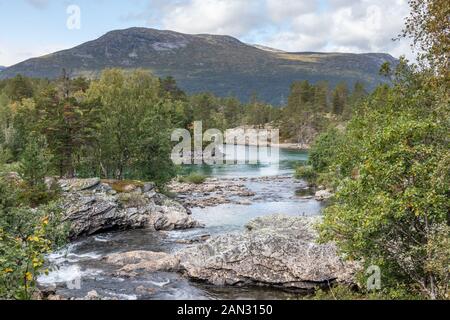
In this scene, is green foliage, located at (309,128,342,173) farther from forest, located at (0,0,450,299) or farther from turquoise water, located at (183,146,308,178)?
forest, located at (0,0,450,299)

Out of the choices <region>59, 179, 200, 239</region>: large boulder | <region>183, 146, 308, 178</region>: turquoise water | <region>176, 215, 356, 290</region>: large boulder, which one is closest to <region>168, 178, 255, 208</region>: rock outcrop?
<region>59, 179, 200, 239</region>: large boulder

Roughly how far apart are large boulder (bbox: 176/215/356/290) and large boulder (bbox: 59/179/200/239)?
14.7 meters

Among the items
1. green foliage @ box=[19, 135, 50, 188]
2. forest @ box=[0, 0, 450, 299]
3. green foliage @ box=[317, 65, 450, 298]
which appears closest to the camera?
forest @ box=[0, 0, 450, 299]

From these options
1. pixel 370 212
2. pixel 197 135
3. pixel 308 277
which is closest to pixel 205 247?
pixel 308 277

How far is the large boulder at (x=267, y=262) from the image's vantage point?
28047 millimetres

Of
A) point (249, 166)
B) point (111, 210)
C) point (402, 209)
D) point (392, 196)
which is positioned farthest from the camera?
point (249, 166)

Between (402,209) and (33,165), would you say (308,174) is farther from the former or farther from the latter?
(402,209)

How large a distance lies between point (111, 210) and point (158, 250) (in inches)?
403

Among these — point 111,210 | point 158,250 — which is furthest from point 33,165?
point 158,250

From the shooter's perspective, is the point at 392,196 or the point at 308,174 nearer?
the point at 392,196

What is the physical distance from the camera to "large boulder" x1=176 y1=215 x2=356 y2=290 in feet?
92.0

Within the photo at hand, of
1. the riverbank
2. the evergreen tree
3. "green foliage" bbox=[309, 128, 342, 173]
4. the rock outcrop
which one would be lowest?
the rock outcrop

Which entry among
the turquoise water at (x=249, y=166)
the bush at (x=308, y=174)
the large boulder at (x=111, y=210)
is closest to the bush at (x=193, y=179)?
the turquoise water at (x=249, y=166)

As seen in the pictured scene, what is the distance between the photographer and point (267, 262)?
29.0 meters
